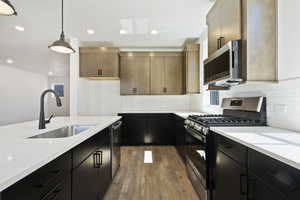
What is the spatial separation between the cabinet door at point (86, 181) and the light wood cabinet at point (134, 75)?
2.77 metres

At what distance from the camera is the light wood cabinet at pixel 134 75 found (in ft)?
13.9

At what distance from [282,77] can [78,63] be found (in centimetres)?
387

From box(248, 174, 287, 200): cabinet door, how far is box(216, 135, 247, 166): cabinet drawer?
0.12m

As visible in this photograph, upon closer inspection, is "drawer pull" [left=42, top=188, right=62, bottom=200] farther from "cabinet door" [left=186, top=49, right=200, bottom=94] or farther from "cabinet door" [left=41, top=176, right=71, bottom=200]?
"cabinet door" [left=186, top=49, right=200, bottom=94]

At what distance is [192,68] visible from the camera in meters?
3.84

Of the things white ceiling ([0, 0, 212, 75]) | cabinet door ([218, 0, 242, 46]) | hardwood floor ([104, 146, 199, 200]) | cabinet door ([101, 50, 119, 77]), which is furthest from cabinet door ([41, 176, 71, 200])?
cabinet door ([101, 50, 119, 77])

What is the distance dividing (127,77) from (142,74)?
1.29 feet

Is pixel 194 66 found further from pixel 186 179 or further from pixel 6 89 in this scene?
pixel 6 89

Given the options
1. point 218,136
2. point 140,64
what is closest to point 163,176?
point 218,136

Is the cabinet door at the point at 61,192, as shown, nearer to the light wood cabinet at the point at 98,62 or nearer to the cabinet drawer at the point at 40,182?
the cabinet drawer at the point at 40,182

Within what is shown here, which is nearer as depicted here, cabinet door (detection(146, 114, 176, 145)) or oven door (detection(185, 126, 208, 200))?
oven door (detection(185, 126, 208, 200))

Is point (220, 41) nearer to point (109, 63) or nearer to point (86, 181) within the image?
point (86, 181)

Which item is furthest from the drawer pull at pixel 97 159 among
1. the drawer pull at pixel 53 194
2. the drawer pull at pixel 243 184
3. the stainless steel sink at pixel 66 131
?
the drawer pull at pixel 243 184

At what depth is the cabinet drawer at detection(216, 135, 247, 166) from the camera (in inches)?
43.7
